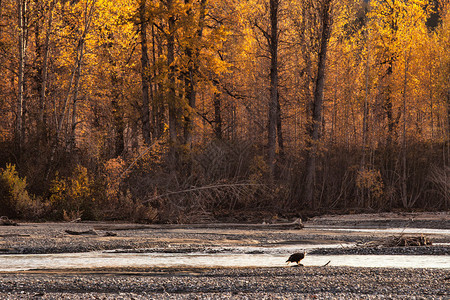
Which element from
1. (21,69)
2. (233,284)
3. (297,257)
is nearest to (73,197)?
(21,69)

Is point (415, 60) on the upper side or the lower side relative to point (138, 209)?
upper

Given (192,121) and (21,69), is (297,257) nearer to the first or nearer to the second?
(21,69)

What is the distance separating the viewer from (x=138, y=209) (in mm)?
22219

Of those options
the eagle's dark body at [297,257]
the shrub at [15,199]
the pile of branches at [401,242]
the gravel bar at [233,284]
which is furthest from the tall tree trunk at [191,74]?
the gravel bar at [233,284]

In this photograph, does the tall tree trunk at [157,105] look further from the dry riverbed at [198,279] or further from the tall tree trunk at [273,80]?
the dry riverbed at [198,279]

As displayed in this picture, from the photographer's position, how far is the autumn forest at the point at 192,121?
23156 millimetres

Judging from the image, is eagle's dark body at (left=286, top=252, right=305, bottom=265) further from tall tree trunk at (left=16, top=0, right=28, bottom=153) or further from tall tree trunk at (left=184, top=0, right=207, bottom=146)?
tall tree trunk at (left=184, top=0, right=207, bottom=146)

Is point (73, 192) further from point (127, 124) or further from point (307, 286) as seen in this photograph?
point (307, 286)

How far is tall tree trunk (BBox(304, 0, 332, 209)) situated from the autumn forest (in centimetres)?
6

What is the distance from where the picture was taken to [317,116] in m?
30.0

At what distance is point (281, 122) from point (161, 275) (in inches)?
1017

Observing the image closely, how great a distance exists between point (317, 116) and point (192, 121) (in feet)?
19.4

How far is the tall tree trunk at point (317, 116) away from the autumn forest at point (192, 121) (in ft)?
0.21

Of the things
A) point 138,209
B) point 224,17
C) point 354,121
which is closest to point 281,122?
point 354,121
